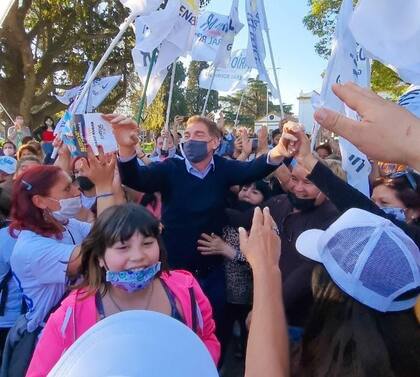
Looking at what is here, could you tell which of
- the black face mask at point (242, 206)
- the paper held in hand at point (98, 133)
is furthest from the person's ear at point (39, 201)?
the black face mask at point (242, 206)

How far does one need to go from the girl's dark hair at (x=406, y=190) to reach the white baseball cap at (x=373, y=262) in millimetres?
1627

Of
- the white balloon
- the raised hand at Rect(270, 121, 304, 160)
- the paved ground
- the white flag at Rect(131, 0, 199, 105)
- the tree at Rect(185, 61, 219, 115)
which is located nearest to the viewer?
the white balloon

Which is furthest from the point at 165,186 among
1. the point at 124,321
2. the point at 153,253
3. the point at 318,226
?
the point at 124,321

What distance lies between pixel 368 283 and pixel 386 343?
14cm

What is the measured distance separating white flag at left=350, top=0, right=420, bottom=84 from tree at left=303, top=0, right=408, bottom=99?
1346 centimetres

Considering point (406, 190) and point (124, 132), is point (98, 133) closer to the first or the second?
point (124, 132)

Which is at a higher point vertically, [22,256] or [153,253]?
[153,253]

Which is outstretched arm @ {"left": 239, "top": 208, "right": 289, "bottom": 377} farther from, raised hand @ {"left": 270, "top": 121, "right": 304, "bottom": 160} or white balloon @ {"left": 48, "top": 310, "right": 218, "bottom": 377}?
raised hand @ {"left": 270, "top": 121, "right": 304, "bottom": 160}

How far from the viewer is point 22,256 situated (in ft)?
7.75

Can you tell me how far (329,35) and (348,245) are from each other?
18.1 meters

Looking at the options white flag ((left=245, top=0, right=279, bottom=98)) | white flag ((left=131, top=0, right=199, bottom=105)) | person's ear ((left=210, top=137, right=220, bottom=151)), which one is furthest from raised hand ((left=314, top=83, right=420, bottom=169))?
white flag ((left=245, top=0, right=279, bottom=98))

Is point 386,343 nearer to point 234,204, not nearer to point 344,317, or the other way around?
point 344,317

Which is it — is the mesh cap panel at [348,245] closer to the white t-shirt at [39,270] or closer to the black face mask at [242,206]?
the white t-shirt at [39,270]

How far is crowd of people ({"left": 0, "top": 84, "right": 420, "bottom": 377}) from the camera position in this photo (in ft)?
4.02
